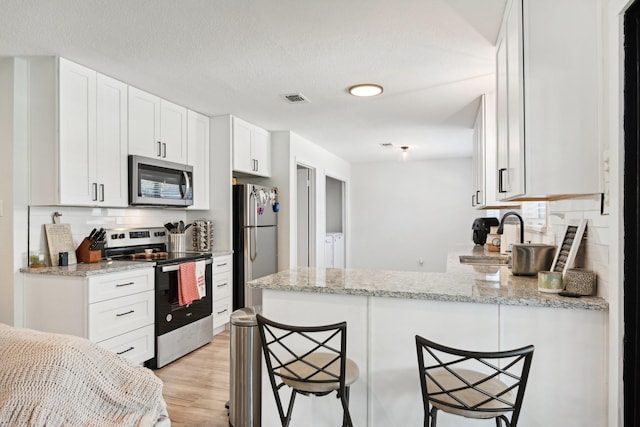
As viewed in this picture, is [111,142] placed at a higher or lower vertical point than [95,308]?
higher

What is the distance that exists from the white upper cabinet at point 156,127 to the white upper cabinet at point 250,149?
1.86 feet

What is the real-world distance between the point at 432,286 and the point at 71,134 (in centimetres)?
264

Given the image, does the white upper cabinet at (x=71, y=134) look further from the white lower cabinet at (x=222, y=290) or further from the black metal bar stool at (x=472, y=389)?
the black metal bar stool at (x=472, y=389)

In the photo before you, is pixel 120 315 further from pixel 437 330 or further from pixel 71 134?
pixel 437 330

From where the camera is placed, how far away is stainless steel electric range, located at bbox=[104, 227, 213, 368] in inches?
126

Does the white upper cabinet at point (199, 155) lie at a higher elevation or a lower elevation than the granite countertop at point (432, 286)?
higher

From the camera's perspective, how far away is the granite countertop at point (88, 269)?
8.70ft

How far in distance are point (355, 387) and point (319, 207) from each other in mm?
4161

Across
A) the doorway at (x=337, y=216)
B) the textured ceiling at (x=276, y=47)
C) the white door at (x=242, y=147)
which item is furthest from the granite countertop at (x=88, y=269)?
the doorway at (x=337, y=216)

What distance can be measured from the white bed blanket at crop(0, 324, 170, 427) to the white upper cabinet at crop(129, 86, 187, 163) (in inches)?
90.9

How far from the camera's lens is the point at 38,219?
2898 millimetres

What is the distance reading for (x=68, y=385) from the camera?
3.84 ft
